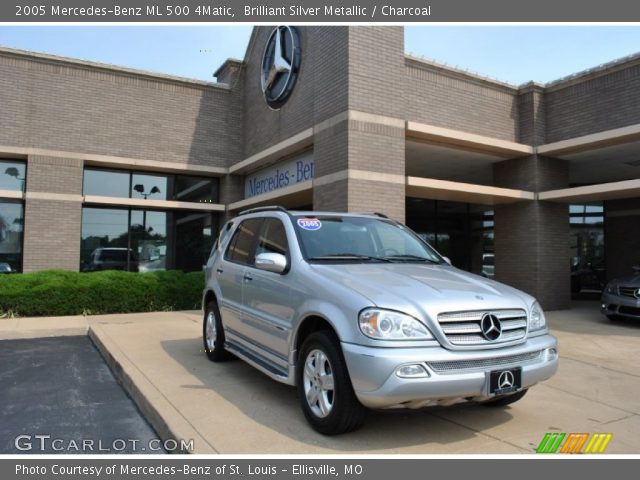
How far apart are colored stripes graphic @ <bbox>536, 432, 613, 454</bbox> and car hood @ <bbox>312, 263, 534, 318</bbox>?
A: 105 centimetres

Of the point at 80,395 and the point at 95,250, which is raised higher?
the point at 95,250

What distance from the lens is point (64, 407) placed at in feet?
16.8

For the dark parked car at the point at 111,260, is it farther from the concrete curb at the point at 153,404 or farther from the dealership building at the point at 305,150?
the concrete curb at the point at 153,404

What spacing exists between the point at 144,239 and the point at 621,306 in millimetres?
12490

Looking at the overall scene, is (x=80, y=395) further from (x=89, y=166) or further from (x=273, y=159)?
(x=89, y=166)

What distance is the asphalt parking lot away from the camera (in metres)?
4.16

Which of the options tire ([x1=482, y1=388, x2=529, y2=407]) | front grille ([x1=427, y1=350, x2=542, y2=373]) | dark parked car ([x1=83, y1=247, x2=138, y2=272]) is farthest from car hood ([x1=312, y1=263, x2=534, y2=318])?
dark parked car ([x1=83, y1=247, x2=138, y2=272])

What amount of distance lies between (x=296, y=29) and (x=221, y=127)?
175 inches

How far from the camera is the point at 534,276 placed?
41.0 feet

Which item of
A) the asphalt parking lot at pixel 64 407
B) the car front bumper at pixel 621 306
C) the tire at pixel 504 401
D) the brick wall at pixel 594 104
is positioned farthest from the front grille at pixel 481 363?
the brick wall at pixel 594 104

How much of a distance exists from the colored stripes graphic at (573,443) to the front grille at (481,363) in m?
0.62

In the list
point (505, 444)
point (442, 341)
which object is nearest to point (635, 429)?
point (505, 444)

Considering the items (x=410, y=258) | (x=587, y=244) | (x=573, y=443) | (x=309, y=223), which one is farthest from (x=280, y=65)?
(x=587, y=244)

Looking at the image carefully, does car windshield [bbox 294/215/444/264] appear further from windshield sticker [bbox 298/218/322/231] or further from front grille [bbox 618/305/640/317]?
A: front grille [bbox 618/305/640/317]
